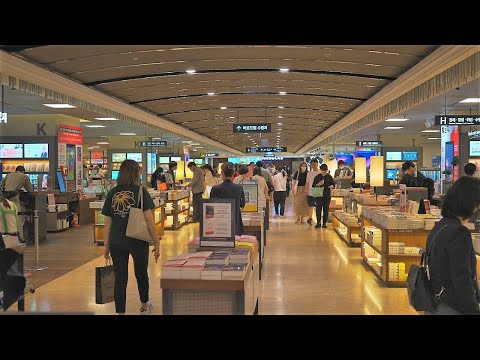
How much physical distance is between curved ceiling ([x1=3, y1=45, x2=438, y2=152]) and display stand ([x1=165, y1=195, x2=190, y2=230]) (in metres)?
2.62

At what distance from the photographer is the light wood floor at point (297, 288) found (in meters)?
6.52

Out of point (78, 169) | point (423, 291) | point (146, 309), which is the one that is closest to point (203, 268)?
point (423, 291)

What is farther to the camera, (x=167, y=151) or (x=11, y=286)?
(x=167, y=151)

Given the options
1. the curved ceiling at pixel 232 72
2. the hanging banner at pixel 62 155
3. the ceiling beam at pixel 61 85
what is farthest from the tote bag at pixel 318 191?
the hanging banner at pixel 62 155

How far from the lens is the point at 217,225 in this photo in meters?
5.23

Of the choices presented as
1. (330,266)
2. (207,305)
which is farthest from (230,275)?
(330,266)

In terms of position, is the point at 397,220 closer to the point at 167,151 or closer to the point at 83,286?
the point at 83,286

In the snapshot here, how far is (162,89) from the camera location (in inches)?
447

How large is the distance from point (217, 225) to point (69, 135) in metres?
11.4

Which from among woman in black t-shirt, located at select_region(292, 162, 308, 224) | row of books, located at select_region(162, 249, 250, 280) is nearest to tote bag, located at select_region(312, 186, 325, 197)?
woman in black t-shirt, located at select_region(292, 162, 308, 224)

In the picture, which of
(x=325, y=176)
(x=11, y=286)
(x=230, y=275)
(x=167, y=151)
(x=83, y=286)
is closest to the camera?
(x=230, y=275)
